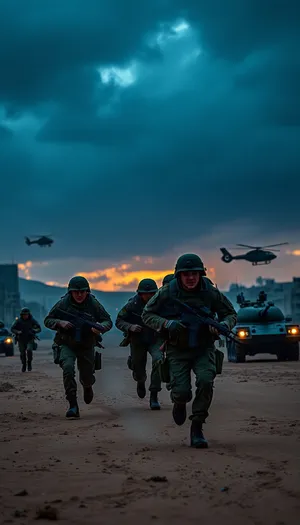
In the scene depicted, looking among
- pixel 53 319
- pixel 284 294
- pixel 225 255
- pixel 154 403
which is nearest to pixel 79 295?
Answer: pixel 53 319

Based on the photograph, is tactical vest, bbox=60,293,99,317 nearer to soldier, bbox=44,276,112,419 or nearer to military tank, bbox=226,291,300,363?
soldier, bbox=44,276,112,419

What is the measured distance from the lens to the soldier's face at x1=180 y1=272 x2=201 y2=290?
25.4 feet

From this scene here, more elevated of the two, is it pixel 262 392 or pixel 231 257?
pixel 231 257

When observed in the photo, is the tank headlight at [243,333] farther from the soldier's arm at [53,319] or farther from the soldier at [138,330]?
the soldier's arm at [53,319]

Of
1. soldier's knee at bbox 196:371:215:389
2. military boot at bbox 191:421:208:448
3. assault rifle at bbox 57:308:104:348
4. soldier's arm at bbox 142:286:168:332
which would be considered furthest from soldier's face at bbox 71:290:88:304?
military boot at bbox 191:421:208:448

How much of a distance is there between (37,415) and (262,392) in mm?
4270

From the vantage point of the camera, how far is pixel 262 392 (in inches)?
516

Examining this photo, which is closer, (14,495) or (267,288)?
(14,495)

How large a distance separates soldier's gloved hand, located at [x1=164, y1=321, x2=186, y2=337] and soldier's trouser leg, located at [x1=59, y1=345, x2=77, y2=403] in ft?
9.10

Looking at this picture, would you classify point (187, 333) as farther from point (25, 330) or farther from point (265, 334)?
point (265, 334)

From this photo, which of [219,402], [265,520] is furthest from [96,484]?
[219,402]

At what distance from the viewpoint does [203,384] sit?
7.41 meters

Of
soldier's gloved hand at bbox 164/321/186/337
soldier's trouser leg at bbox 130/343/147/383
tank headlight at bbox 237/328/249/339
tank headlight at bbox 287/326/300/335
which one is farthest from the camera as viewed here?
tank headlight at bbox 287/326/300/335

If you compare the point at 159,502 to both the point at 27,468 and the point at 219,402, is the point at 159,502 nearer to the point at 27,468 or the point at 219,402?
the point at 27,468
